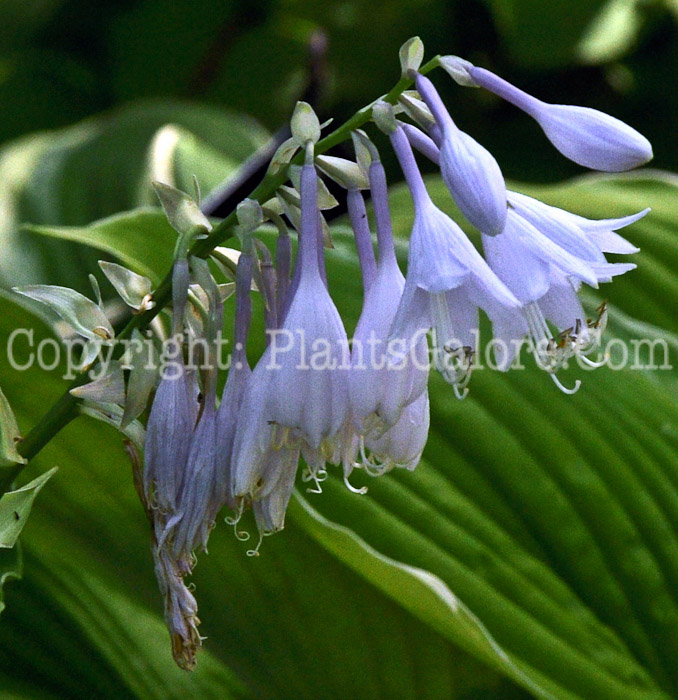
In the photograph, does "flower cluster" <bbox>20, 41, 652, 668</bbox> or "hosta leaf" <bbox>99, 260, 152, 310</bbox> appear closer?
"flower cluster" <bbox>20, 41, 652, 668</bbox>

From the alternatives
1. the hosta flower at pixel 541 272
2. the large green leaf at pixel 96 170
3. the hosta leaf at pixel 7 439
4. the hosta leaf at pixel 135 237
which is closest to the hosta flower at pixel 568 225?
the hosta flower at pixel 541 272

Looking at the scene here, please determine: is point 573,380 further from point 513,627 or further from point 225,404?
point 225,404

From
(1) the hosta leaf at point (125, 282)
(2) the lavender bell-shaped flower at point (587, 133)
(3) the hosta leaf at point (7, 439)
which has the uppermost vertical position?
(2) the lavender bell-shaped flower at point (587, 133)

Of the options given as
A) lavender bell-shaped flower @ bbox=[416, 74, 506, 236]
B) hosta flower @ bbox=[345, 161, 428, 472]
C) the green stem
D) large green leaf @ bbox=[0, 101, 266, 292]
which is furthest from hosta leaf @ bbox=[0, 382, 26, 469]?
large green leaf @ bbox=[0, 101, 266, 292]

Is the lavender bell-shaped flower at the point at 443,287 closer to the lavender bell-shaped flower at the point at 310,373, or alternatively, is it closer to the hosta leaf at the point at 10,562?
the lavender bell-shaped flower at the point at 310,373

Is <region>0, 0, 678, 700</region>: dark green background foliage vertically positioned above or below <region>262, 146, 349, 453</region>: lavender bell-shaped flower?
below

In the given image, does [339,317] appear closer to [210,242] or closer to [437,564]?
[210,242]

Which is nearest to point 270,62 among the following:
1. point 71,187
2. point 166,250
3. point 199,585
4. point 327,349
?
point 71,187

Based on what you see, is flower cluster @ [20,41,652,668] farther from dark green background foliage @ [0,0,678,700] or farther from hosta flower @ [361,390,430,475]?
dark green background foliage @ [0,0,678,700]
